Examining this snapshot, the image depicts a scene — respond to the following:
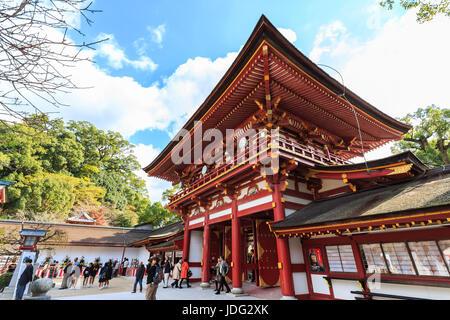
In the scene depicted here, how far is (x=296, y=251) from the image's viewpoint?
786 cm

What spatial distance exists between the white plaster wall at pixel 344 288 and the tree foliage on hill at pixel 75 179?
567 inches

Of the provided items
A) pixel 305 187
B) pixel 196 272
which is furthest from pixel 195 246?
pixel 305 187

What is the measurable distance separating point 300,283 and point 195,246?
8.35 metres

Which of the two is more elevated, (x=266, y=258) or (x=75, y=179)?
(x=75, y=179)

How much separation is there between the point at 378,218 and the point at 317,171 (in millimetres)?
3815

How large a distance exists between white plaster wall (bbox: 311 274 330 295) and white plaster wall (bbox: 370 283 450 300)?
156 centimetres

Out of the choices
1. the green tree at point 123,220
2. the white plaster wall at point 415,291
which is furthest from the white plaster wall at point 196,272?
the green tree at point 123,220

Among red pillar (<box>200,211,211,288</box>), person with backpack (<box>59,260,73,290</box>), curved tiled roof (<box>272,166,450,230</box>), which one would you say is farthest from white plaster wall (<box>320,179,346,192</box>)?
person with backpack (<box>59,260,73,290</box>)

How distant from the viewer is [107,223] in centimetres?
3538

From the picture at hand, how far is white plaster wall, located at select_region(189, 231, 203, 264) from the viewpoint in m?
13.8

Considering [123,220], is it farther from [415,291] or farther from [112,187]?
[415,291]

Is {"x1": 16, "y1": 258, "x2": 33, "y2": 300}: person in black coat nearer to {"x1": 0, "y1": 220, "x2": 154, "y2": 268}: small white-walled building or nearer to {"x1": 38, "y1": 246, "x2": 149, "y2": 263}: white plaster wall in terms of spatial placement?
{"x1": 0, "y1": 220, "x2": 154, "y2": 268}: small white-walled building
